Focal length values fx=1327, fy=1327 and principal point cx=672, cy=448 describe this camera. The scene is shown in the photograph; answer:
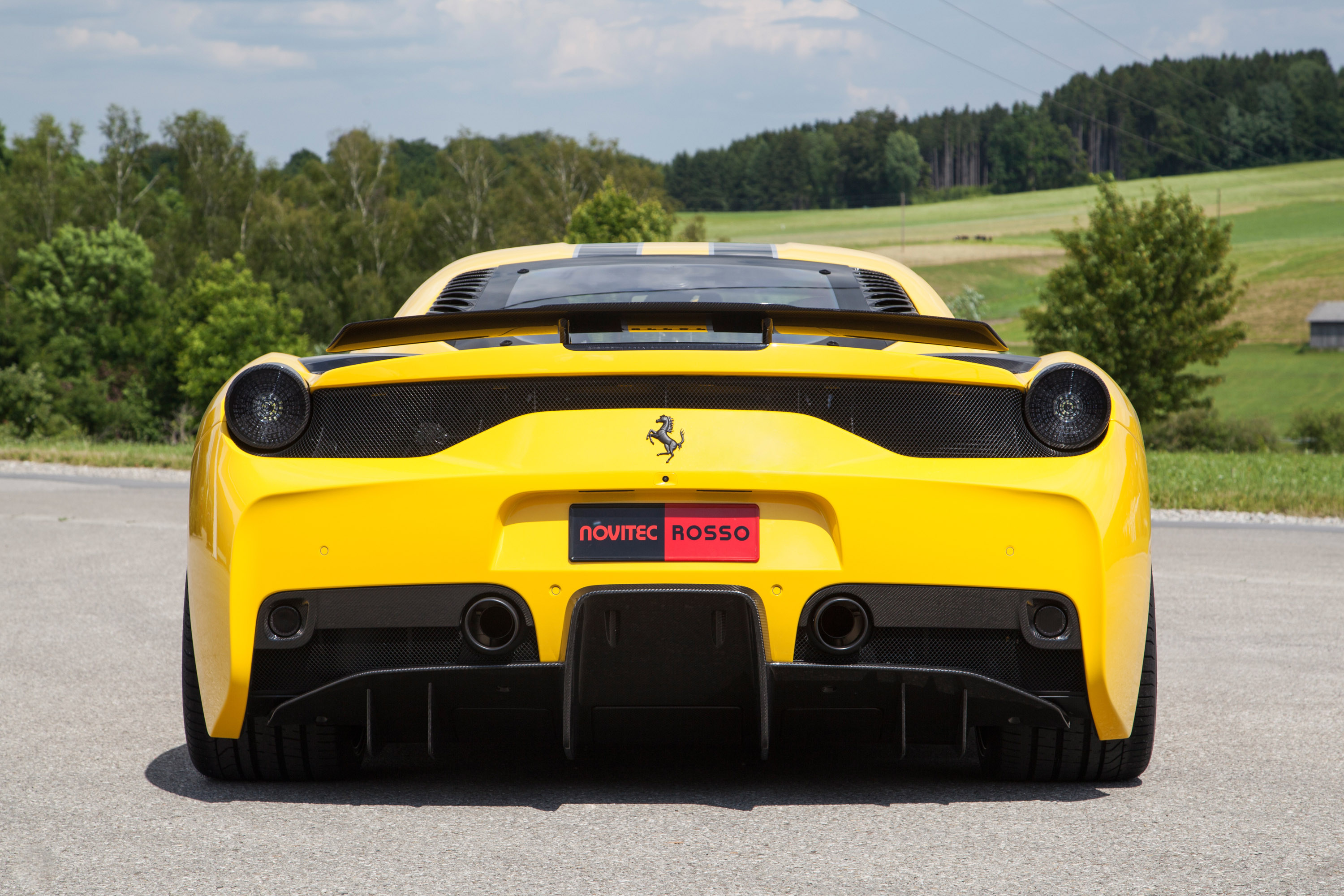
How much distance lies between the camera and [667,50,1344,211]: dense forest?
135m

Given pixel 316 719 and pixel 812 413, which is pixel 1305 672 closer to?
pixel 812 413

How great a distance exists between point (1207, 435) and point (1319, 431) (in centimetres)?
864

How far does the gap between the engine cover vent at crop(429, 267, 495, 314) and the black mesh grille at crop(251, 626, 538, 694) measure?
4.01 feet

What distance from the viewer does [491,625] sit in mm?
2771

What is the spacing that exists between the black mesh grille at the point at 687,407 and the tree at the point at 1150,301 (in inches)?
1457

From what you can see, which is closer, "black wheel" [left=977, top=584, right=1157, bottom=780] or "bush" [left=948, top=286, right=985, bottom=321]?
"black wheel" [left=977, top=584, right=1157, bottom=780]

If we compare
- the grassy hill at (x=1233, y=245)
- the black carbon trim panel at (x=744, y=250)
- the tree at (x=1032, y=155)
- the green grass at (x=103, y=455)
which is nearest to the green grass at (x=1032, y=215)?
the grassy hill at (x=1233, y=245)

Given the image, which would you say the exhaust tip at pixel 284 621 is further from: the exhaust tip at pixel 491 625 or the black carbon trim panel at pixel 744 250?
the black carbon trim panel at pixel 744 250

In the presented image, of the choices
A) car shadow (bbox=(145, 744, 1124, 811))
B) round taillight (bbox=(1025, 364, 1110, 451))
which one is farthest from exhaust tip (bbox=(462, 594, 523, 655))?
round taillight (bbox=(1025, 364, 1110, 451))

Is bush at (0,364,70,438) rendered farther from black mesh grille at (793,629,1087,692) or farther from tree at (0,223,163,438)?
black mesh grille at (793,629,1087,692)

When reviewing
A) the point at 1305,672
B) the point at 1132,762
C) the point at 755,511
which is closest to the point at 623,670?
the point at 755,511

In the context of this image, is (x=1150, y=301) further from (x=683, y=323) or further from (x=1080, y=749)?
(x=683, y=323)

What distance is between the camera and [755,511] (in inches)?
108

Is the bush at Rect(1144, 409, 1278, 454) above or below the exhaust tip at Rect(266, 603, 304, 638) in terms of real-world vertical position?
below
